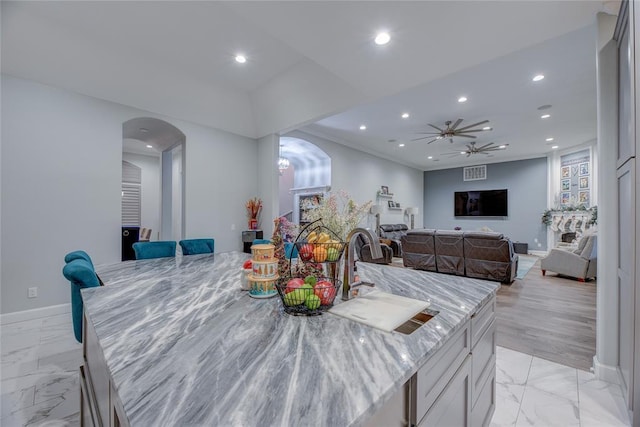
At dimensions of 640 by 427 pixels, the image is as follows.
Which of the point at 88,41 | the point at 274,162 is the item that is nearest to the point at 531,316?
the point at 274,162

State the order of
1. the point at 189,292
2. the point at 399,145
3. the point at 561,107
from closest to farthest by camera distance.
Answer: the point at 189,292 → the point at 561,107 → the point at 399,145

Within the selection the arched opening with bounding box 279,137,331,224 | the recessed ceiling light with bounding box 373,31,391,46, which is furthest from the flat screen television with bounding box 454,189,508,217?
the recessed ceiling light with bounding box 373,31,391,46

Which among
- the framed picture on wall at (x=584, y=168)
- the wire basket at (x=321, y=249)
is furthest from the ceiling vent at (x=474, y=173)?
the wire basket at (x=321, y=249)

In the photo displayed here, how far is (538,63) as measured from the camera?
3.61 meters

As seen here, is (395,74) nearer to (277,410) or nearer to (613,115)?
(613,115)

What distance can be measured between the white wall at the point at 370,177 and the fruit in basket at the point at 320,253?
16.0ft

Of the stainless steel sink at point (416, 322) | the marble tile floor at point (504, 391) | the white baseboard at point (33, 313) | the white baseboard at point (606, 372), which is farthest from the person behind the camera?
the white baseboard at point (33, 313)

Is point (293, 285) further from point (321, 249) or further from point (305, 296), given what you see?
point (321, 249)

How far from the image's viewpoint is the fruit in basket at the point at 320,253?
1.25 meters

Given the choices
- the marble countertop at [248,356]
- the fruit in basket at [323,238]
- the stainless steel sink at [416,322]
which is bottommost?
the stainless steel sink at [416,322]

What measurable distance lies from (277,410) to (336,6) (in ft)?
8.81

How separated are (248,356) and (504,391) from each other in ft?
7.20

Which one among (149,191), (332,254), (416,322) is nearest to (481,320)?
(416,322)

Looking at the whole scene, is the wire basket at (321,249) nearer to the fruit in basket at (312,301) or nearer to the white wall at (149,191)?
the fruit in basket at (312,301)
